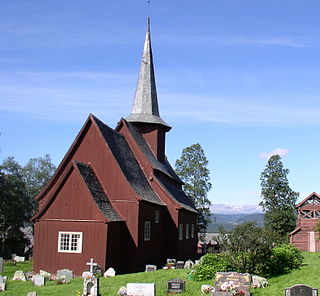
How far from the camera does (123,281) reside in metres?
23.6

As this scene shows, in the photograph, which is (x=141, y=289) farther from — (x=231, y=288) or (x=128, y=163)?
(x=128, y=163)

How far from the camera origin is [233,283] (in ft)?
65.4

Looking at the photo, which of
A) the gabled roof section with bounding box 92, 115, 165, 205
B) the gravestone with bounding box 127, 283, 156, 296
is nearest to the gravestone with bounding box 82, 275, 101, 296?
the gravestone with bounding box 127, 283, 156, 296

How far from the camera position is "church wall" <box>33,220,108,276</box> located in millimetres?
28078

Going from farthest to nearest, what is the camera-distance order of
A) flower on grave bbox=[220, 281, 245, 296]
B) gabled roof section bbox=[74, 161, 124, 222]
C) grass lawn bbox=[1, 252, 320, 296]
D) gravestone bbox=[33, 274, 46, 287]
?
gabled roof section bbox=[74, 161, 124, 222] → gravestone bbox=[33, 274, 46, 287] → grass lawn bbox=[1, 252, 320, 296] → flower on grave bbox=[220, 281, 245, 296]

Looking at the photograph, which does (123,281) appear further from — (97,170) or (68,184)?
(97,170)

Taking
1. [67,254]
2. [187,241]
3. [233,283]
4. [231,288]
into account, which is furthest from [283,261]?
[187,241]

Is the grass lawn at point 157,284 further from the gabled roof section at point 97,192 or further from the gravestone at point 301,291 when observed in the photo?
the gabled roof section at point 97,192

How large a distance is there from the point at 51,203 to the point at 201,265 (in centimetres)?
1094

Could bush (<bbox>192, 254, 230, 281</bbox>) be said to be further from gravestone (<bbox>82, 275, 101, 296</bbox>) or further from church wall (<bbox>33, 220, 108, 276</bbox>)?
church wall (<bbox>33, 220, 108, 276</bbox>)

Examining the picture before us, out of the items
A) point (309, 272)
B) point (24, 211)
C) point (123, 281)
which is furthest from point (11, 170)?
point (309, 272)

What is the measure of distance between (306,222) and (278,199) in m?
9.04

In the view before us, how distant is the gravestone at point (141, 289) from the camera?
65.1 ft

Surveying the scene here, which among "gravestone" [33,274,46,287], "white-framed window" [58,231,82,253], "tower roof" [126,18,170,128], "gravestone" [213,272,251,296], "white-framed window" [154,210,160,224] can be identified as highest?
"tower roof" [126,18,170,128]
